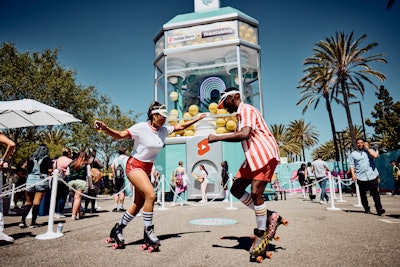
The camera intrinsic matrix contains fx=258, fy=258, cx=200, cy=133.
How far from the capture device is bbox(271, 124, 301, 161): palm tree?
47812 millimetres

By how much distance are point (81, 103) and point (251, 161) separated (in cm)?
1966

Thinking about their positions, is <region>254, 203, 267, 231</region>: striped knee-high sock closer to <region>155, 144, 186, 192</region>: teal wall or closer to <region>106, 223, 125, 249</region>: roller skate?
<region>106, 223, 125, 249</region>: roller skate

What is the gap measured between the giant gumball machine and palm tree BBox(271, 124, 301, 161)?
3606 cm

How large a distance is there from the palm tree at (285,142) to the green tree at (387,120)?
1390cm

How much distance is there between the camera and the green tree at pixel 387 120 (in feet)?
103

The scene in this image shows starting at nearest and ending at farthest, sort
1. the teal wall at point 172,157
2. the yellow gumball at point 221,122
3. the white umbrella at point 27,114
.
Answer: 1. the white umbrella at point 27,114
2. the yellow gumball at point 221,122
3. the teal wall at point 172,157

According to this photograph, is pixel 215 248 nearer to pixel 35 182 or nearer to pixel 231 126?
pixel 35 182

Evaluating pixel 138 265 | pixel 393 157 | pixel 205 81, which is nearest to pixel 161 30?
pixel 205 81

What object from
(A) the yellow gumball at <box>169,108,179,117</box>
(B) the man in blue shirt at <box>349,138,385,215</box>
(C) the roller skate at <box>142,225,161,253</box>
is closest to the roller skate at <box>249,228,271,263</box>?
(C) the roller skate at <box>142,225,161,253</box>

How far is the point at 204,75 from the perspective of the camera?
15867 mm

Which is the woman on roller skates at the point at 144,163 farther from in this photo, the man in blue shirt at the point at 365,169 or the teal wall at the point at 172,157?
the teal wall at the point at 172,157

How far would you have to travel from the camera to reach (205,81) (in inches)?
620

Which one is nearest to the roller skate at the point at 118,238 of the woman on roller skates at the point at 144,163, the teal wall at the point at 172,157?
the woman on roller skates at the point at 144,163

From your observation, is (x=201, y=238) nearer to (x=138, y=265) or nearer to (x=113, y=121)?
(x=138, y=265)
